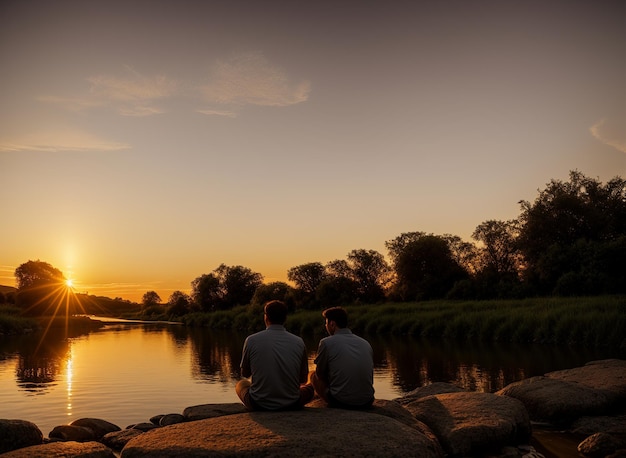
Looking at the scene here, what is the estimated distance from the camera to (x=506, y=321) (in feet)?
105

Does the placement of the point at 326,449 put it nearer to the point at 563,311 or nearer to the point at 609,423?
the point at 609,423

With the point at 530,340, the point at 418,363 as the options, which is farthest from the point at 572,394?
the point at 530,340

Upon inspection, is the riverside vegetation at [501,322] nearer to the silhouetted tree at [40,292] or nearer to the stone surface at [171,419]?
the silhouetted tree at [40,292]

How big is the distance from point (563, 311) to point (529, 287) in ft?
69.8

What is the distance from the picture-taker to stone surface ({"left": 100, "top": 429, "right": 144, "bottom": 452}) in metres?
9.84

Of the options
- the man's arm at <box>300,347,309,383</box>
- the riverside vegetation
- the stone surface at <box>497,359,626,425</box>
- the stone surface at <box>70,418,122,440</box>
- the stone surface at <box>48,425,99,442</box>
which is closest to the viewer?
the man's arm at <box>300,347,309,383</box>

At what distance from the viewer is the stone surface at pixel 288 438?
251 inches

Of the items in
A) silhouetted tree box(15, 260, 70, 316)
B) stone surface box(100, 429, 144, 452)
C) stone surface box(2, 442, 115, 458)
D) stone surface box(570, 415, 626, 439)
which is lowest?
stone surface box(570, 415, 626, 439)

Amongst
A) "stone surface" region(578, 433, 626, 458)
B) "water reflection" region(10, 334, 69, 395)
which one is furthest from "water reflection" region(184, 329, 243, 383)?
"stone surface" region(578, 433, 626, 458)

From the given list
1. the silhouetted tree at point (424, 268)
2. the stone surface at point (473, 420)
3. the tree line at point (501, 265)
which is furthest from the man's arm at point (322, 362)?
the silhouetted tree at point (424, 268)

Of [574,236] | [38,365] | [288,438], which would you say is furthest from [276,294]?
[288,438]

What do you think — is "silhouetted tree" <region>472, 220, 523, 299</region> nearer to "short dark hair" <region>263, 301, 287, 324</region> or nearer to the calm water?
the calm water

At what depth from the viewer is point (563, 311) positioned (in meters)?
30.0

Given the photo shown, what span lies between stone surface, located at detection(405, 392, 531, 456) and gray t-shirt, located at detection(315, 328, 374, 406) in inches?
66.1
